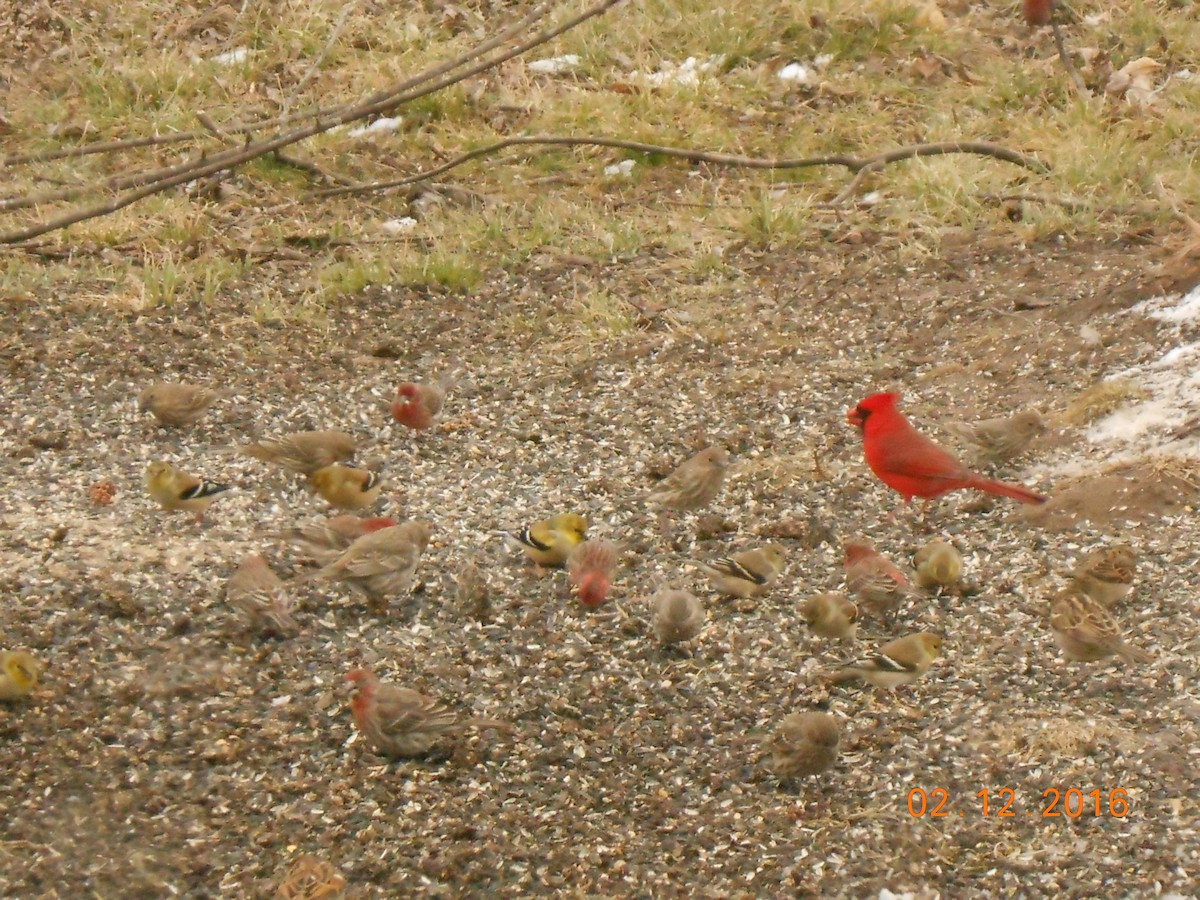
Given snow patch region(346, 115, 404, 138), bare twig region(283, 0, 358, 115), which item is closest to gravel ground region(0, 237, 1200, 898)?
bare twig region(283, 0, 358, 115)

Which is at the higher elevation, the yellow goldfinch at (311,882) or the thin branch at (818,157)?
the yellow goldfinch at (311,882)

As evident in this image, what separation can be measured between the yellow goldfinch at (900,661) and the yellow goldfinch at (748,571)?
1.92ft

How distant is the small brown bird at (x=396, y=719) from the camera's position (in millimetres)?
4238

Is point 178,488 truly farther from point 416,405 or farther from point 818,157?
point 818,157

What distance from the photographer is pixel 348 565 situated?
4832mm

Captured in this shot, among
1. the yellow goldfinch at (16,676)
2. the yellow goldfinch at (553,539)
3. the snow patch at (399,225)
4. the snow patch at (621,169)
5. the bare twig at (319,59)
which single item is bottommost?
the snow patch at (399,225)

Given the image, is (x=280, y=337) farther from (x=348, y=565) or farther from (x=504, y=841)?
(x=504, y=841)

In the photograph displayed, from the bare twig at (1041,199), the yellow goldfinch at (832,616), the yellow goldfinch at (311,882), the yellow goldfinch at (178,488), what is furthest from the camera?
the bare twig at (1041,199)

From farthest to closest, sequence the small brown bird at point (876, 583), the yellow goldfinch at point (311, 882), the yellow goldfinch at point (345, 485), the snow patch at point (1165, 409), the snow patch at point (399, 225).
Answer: the snow patch at point (399, 225), the snow patch at point (1165, 409), the yellow goldfinch at point (345, 485), the small brown bird at point (876, 583), the yellow goldfinch at point (311, 882)

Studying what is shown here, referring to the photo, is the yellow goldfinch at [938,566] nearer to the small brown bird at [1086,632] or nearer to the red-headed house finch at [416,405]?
the small brown bird at [1086,632]

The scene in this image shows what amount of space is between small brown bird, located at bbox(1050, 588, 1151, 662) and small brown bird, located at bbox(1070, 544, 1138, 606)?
7 cm

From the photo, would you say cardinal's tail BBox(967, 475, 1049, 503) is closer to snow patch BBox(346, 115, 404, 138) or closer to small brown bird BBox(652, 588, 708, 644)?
small brown bird BBox(652, 588, 708, 644)

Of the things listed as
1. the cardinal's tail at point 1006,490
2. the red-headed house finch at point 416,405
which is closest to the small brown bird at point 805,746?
the cardinal's tail at point 1006,490

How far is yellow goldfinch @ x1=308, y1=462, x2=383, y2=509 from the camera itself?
569cm
